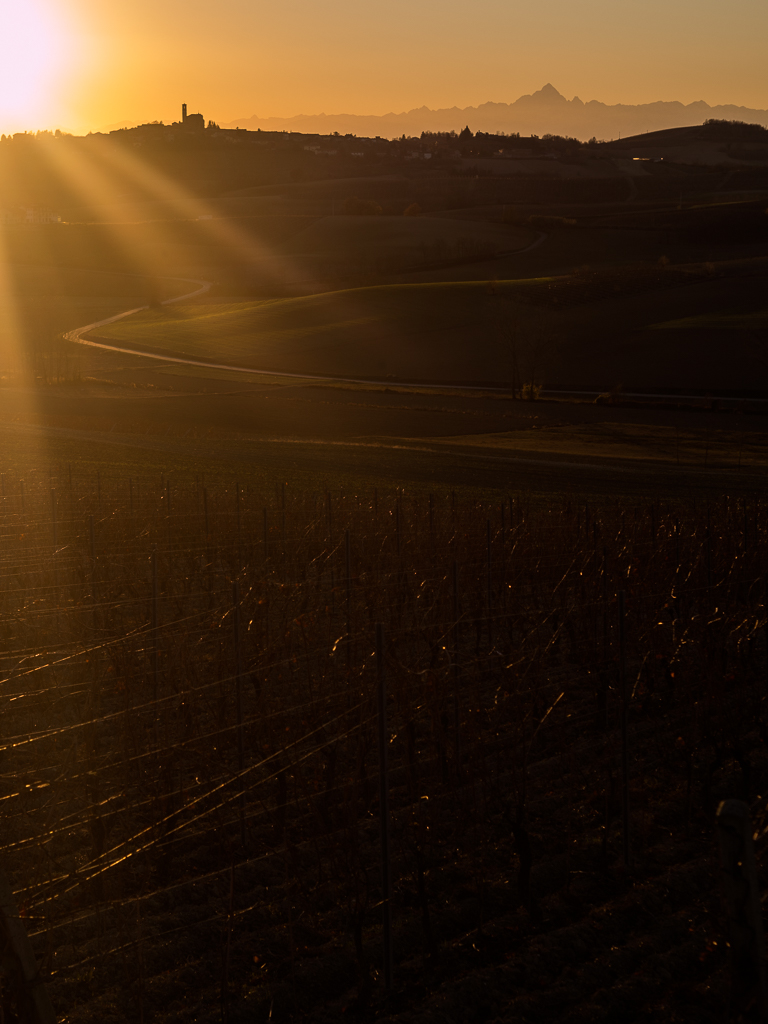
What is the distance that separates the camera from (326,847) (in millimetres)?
6492

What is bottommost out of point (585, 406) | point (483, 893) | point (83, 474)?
point (585, 406)

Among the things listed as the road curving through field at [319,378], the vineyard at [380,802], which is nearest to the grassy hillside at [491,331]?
the road curving through field at [319,378]

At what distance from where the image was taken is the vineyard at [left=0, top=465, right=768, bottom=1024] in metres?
5.25

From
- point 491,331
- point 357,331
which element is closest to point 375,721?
point 491,331

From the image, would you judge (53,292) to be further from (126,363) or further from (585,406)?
(585,406)

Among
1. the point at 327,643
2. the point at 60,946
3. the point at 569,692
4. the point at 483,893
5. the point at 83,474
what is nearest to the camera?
the point at 60,946

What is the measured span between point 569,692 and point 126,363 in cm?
6229

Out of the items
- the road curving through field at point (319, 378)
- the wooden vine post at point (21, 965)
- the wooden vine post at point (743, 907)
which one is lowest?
the road curving through field at point (319, 378)

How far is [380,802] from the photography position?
543cm

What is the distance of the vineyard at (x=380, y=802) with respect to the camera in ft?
17.2

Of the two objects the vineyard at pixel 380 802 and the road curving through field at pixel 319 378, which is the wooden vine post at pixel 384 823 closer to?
the vineyard at pixel 380 802

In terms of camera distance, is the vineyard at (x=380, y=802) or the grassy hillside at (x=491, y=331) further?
the grassy hillside at (x=491, y=331)

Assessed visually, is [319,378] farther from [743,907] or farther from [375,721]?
[743,907]

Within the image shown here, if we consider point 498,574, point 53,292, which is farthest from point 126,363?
point 498,574
